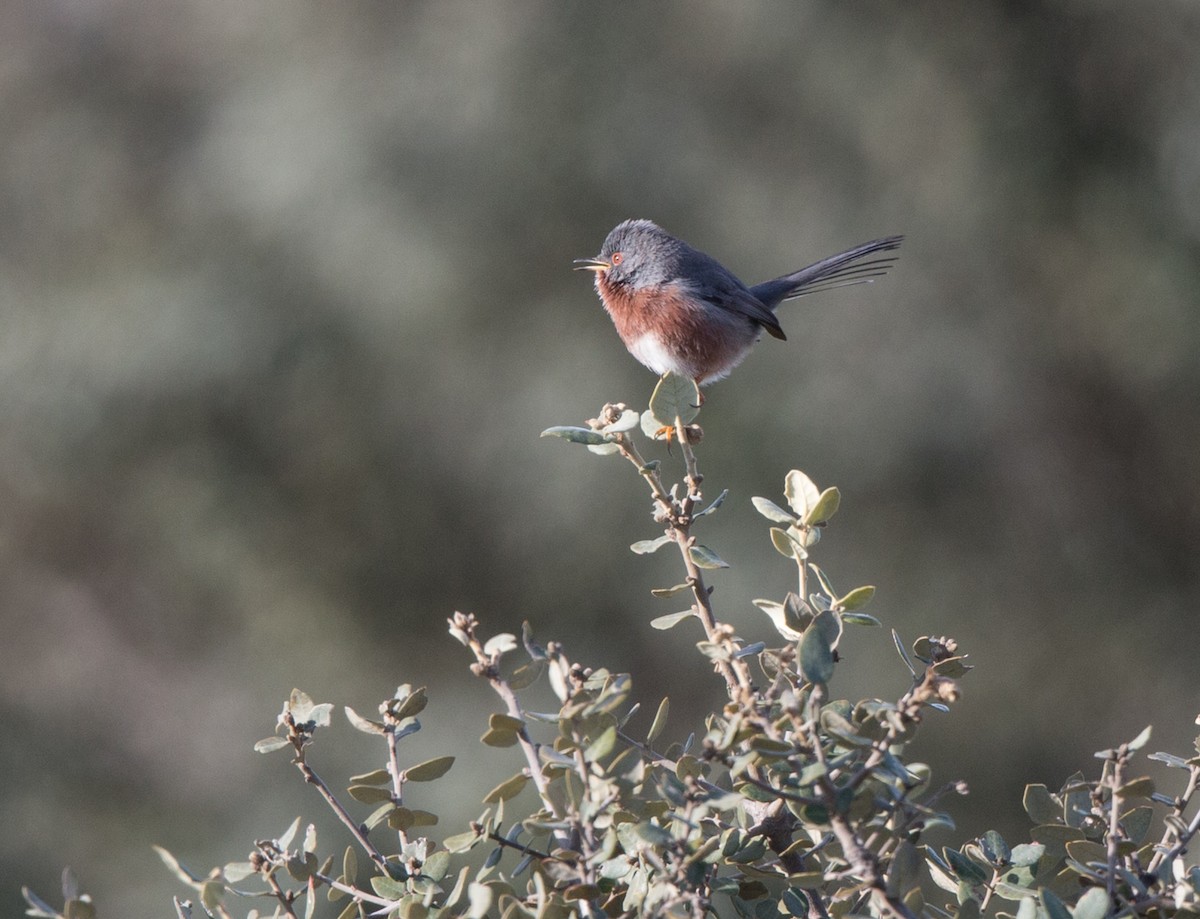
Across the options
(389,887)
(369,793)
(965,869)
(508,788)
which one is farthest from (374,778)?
(965,869)

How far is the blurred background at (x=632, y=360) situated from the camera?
6.60 meters

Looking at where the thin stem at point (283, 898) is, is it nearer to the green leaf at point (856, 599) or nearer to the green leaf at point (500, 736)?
the green leaf at point (500, 736)

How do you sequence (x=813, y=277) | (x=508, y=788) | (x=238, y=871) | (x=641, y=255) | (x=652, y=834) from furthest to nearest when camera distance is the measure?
(x=813, y=277) → (x=641, y=255) → (x=238, y=871) → (x=508, y=788) → (x=652, y=834)

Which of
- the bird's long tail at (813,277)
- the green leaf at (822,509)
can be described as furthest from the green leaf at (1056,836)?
the bird's long tail at (813,277)

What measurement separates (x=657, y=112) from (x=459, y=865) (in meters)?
4.33

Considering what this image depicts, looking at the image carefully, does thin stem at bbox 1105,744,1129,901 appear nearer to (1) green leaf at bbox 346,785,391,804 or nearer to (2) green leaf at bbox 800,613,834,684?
(2) green leaf at bbox 800,613,834,684

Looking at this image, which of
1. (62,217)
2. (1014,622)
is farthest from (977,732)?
(62,217)

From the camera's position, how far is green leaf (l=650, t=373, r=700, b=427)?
5.07 ft

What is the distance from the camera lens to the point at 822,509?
4.93 ft

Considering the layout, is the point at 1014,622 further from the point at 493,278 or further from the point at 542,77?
the point at 542,77

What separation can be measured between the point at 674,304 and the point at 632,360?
2.83m

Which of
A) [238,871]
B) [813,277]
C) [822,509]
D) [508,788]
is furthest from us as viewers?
[813,277]

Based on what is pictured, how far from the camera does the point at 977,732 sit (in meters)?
6.60

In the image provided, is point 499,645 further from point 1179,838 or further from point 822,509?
point 1179,838
